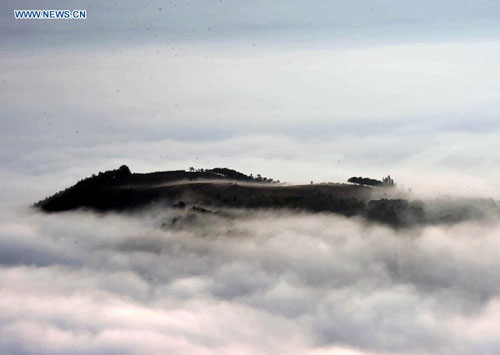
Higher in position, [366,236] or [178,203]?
[178,203]

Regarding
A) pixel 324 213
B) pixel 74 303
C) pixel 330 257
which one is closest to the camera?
pixel 74 303

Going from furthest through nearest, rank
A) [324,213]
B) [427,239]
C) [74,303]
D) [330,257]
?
[330,257] → [427,239] → [324,213] → [74,303]

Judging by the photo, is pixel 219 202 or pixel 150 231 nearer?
pixel 219 202

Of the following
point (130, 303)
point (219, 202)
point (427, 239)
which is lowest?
point (130, 303)

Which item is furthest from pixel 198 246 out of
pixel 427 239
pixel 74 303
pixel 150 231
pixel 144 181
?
pixel 427 239

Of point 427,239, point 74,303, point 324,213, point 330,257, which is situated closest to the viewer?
point 74,303

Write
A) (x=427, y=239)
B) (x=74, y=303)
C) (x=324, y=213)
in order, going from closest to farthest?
(x=74, y=303)
(x=324, y=213)
(x=427, y=239)

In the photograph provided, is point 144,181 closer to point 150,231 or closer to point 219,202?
point 150,231

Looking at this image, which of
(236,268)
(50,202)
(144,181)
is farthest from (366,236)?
(50,202)

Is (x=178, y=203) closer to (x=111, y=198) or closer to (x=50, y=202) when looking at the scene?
(x=111, y=198)
